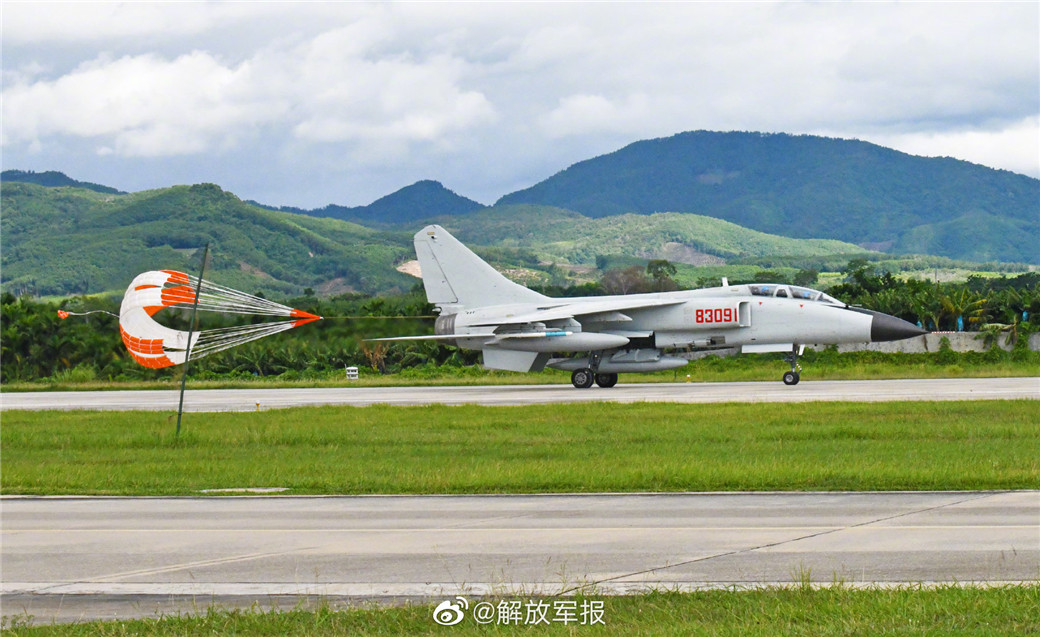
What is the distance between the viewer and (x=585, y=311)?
32.6 metres

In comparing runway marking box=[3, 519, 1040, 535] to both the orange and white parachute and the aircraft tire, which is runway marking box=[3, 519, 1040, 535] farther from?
the aircraft tire

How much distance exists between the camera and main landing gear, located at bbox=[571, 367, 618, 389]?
33094 millimetres

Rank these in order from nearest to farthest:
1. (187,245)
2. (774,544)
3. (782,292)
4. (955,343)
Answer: (774,544), (782,292), (955,343), (187,245)

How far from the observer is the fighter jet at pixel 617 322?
3136 centimetres

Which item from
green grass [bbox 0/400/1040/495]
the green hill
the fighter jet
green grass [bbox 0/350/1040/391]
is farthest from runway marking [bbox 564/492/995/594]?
the green hill

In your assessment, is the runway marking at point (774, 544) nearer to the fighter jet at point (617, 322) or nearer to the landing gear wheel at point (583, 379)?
the fighter jet at point (617, 322)

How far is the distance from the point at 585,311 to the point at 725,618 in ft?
83.8

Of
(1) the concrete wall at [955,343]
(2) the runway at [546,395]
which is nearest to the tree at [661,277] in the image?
(1) the concrete wall at [955,343]

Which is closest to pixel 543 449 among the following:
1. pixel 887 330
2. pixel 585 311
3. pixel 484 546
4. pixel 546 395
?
pixel 484 546

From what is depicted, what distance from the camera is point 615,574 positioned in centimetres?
866

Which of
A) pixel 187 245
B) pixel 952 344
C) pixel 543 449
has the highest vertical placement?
pixel 187 245

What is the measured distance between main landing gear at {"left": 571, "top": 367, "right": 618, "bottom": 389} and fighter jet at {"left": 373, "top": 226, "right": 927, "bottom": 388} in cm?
3

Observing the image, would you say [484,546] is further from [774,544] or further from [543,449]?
[543,449]

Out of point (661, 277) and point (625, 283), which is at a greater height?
point (661, 277)
